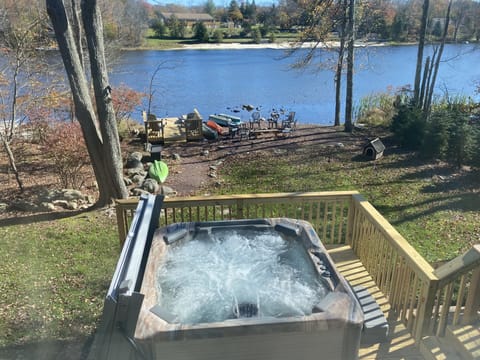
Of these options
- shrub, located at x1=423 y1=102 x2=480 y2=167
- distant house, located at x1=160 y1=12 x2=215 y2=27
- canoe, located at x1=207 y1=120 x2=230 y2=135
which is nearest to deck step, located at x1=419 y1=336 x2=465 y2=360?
shrub, located at x1=423 y1=102 x2=480 y2=167

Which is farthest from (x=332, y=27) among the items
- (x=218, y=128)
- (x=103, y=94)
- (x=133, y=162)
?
(x=103, y=94)

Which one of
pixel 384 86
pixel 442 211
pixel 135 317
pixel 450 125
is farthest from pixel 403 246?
pixel 384 86

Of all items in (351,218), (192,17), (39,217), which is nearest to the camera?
(351,218)

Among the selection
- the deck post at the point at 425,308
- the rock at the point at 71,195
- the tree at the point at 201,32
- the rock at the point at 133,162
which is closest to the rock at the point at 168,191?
the rock at the point at 71,195

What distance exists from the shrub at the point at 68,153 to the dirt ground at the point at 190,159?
1.07ft

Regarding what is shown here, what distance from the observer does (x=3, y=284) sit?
4215 mm

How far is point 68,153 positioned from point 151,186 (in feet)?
5.47

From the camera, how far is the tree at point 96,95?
5.62 m

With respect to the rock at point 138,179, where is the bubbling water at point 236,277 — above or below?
above

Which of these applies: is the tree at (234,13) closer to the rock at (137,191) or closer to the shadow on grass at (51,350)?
the rock at (137,191)

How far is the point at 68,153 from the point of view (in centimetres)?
758

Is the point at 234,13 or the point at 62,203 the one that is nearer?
the point at 62,203

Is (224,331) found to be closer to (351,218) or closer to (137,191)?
(351,218)

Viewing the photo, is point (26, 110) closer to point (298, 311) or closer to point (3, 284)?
point (3, 284)
